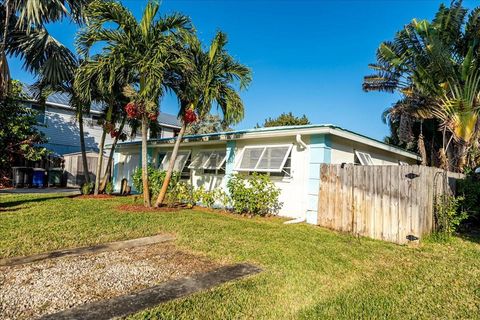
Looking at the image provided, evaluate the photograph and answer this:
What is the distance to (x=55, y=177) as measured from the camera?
19125 millimetres

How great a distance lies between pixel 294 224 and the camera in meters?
8.70

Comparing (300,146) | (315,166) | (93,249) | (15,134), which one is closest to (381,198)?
(315,166)

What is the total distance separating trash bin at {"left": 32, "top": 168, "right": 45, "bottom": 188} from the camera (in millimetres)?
17547

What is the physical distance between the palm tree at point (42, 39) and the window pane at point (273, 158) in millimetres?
7670

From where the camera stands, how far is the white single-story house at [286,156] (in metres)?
9.12

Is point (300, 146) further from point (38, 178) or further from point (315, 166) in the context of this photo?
point (38, 178)

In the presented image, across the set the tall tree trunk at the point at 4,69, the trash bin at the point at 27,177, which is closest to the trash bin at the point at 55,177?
the trash bin at the point at 27,177

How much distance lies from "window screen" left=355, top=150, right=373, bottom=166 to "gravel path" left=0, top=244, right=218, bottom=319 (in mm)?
7945

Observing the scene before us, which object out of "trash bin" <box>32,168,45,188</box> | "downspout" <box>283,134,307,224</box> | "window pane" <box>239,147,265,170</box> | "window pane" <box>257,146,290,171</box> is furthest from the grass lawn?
"trash bin" <box>32,168,45,188</box>

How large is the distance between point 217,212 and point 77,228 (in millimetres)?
4941

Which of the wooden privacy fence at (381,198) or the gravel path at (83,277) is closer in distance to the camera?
the gravel path at (83,277)

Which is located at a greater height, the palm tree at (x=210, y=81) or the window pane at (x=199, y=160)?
the palm tree at (x=210, y=81)

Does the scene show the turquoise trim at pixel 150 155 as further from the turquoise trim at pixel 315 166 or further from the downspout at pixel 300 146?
the turquoise trim at pixel 315 166

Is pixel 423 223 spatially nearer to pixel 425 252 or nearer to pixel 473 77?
pixel 425 252
